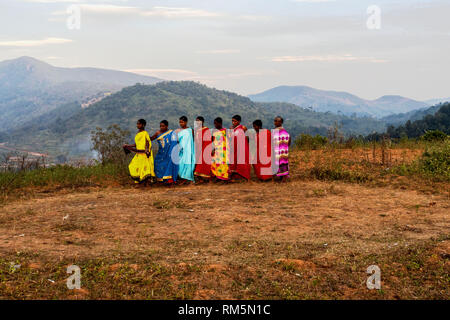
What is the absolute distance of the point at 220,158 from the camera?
900 cm

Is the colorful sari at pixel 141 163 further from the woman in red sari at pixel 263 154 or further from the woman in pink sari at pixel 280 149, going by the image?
the woman in pink sari at pixel 280 149

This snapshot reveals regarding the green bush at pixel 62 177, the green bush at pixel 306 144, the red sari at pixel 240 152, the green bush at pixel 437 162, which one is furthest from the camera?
the green bush at pixel 306 144

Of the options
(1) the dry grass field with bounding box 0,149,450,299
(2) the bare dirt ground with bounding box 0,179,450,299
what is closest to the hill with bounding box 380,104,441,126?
(1) the dry grass field with bounding box 0,149,450,299

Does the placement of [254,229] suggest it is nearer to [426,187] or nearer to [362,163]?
[426,187]

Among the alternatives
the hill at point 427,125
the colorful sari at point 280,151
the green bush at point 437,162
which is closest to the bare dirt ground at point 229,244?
the colorful sari at point 280,151

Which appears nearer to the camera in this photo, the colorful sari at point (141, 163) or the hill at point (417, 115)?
the colorful sari at point (141, 163)

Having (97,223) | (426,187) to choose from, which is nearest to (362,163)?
(426,187)

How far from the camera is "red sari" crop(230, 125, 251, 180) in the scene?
9.02 metres

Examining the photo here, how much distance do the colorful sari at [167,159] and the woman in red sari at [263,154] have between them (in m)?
1.82

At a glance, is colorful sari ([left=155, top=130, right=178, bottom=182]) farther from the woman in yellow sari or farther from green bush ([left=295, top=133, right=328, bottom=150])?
green bush ([left=295, top=133, right=328, bottom=150])

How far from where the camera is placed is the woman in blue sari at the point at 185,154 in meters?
8.95

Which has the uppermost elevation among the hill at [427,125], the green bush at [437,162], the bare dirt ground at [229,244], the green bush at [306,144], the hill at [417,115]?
the hill at [417,115]

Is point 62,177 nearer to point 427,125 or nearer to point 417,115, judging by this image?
point 427,125

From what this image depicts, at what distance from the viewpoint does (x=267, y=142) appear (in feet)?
29.9
